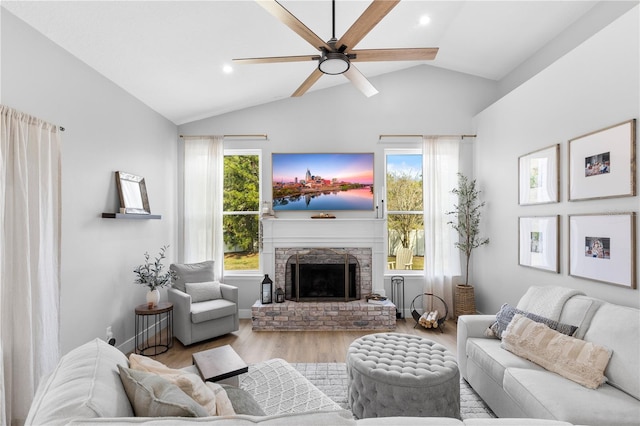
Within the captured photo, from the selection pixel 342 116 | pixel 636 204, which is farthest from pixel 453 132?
pixel 636 204

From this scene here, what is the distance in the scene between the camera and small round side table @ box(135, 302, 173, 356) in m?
3.46

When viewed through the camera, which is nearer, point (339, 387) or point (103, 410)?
point (103, 410)

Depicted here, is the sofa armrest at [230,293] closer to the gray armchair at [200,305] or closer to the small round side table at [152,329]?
the gray armchair at [200,305]

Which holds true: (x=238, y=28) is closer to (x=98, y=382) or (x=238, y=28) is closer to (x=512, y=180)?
(x=98, y=382)

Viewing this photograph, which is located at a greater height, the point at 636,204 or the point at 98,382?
the point at 636,204

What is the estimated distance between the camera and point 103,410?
1.00m

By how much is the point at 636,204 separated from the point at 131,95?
4.79 metres

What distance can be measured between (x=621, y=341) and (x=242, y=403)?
2.25 meters

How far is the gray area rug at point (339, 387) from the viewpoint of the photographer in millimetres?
2392

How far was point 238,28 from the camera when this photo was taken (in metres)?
2.89

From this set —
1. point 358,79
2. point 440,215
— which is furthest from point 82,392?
point 440,215

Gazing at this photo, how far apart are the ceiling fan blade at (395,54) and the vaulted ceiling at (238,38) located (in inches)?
38.2

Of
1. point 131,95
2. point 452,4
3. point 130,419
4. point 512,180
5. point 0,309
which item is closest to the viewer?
point 130,419

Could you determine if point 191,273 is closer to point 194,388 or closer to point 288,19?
point 194,388
